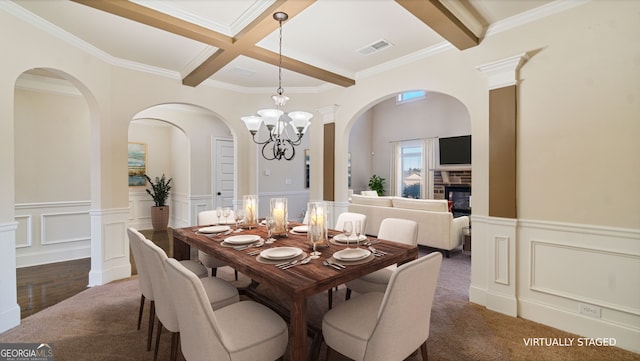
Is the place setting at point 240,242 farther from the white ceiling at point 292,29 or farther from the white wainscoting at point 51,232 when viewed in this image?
the white wainscoting at point 51,232

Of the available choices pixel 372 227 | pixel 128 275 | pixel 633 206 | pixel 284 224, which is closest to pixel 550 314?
pixel 633 206

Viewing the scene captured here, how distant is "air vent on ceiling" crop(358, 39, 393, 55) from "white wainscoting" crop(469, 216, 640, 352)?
6.85 ft

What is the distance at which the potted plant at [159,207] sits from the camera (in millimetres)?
6348

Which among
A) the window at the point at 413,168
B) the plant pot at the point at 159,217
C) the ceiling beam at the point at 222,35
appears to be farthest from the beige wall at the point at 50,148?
the window at the point at 413,168

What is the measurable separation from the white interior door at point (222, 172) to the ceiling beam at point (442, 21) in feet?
17.3

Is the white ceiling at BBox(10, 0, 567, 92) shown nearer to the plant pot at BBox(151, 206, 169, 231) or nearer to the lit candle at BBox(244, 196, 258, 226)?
the lit candle at BBox(244, 196, 258, 226)

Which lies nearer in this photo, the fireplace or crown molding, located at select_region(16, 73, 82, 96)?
crown molding, located at select_region(16, 73, 82, 96)

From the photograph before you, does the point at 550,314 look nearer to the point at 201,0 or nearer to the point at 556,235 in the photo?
the point at 556,235

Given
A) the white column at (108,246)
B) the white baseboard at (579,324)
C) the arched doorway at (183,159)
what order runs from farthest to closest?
1. the arched doorway at (183,159)
2. the white column at (108,246)
3. the white baseboard at (579,324)

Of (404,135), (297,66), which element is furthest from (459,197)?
(297,66)

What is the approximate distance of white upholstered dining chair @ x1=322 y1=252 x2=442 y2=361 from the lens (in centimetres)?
136

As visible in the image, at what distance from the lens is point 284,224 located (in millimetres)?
2518

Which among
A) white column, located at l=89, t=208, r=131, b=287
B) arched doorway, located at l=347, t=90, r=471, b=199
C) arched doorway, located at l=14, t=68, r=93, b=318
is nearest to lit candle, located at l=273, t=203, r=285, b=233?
white column, located at l=89, t=208, r=131, b=287

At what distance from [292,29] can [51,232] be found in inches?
181
